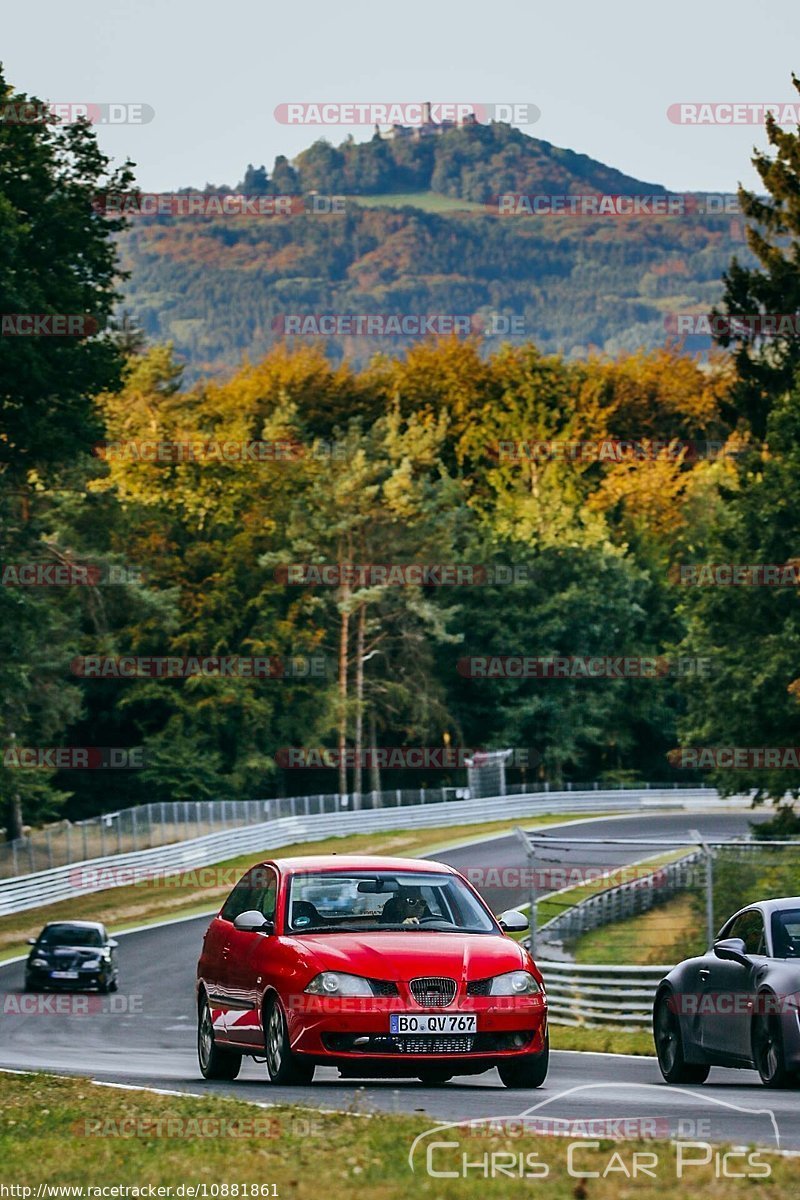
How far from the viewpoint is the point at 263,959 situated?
46.5ft

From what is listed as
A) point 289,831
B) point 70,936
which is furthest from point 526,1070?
point 289,831

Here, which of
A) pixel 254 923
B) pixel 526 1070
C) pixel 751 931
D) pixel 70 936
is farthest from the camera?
pixel 70 936

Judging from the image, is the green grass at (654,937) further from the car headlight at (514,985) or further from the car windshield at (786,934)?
the car headlight at (514,985)

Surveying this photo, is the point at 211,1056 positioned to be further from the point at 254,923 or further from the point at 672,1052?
the point at 672,1052

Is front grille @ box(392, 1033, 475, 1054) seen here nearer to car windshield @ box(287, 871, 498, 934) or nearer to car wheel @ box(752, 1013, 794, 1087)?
car windshield @ box(287, 871, 498, 934)

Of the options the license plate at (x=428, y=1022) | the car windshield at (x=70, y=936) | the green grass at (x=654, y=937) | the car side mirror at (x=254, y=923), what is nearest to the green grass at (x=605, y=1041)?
the green grass at (x=654, y=937)

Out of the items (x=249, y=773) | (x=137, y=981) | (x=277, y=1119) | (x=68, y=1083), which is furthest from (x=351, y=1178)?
(x=249, y=773)

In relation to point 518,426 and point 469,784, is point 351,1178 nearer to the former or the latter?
point 469,784

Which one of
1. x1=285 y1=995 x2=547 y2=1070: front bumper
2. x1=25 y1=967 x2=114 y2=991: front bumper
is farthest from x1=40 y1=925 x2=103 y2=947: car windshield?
x1=285 y1=995 x2=547 y2=1070: front bumper

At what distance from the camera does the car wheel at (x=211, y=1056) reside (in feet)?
50.7

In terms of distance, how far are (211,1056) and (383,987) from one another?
270 cm

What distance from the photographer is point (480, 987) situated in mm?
13430

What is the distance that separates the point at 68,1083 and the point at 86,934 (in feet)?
72.3

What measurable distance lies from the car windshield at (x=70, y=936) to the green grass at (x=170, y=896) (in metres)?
7.81
